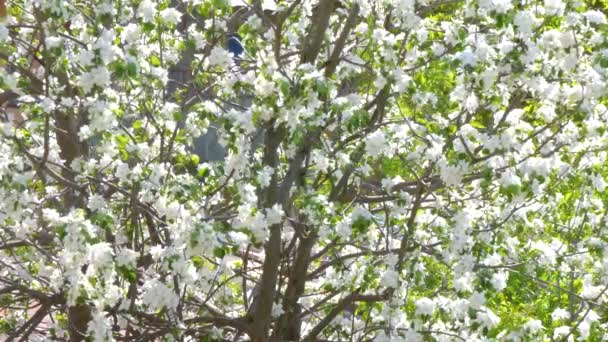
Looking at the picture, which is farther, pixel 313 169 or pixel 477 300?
pixel 313 169

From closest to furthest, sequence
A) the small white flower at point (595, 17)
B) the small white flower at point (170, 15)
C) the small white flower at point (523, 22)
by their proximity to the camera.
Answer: the small white flower at point (523, 22)
the small white flower at point (595, 17)
the small white flower at point (170, 15)

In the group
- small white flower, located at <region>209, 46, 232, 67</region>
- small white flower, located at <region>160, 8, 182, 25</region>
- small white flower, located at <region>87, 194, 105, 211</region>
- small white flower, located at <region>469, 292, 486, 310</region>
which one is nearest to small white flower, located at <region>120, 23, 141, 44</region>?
small white flower, located at <region>160, 8, 182, 25</region>

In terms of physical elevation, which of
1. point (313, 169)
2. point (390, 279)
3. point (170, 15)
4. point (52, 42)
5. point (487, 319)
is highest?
point (170, 15)

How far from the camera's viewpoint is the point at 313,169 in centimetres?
553

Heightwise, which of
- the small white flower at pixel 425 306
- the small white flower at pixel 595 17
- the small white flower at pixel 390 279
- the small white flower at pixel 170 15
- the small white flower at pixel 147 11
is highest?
the small white flower at pixel 147 11

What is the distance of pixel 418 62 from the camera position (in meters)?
5.02

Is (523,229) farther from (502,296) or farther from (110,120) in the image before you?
(110,120)

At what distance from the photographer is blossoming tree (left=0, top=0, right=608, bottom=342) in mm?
4457

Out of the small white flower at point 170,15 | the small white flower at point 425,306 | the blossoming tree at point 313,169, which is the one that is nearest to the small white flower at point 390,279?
the blossoming tree at point 313,169

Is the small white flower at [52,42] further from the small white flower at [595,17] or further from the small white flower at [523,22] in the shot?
the small white flower at [595,17]

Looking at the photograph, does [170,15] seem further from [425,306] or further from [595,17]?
[595,17]

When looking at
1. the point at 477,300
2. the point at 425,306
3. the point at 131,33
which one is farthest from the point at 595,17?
the point at 131,33

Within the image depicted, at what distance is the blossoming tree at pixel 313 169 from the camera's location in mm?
4457

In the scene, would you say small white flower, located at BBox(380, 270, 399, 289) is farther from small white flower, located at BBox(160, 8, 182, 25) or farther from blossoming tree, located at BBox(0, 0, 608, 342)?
small white flower, located at BBox(160, 8, 182, 25)
